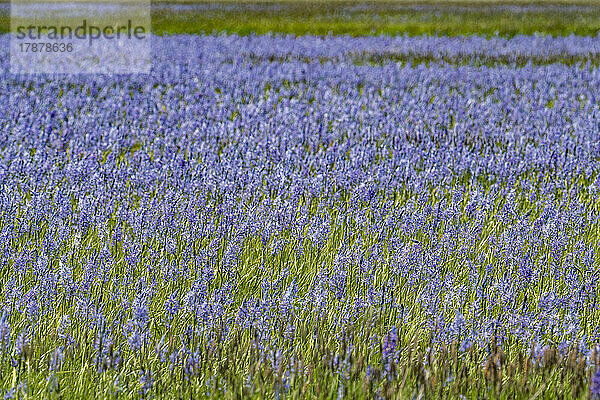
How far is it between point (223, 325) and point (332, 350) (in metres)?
0.42

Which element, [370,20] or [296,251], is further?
[370,20]

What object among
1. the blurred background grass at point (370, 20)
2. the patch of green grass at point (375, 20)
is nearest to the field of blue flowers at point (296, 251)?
the patch of green grass at point (375, 20)

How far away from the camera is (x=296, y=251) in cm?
392

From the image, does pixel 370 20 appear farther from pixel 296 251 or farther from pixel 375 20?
pixel 296 251

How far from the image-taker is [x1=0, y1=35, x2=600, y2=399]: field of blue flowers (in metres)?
2.68

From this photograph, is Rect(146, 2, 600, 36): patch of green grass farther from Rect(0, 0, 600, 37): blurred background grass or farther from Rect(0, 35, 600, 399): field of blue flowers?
Rect(0, 35, 600, 399): field of blue flowers

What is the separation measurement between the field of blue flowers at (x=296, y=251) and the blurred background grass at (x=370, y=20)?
1129 cm

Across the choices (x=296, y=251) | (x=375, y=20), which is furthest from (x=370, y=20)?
(x=296, y=251)

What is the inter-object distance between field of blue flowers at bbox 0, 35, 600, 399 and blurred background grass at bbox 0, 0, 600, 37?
11.3 meters

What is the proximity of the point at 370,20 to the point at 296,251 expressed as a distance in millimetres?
18452

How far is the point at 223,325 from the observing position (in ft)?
9.68

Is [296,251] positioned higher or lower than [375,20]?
lower

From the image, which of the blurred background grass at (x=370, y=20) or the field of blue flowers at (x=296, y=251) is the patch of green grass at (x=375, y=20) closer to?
the blurred background grass at (x=370, y=20)

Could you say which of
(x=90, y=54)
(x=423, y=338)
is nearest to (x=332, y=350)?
(x=423, y=338)
